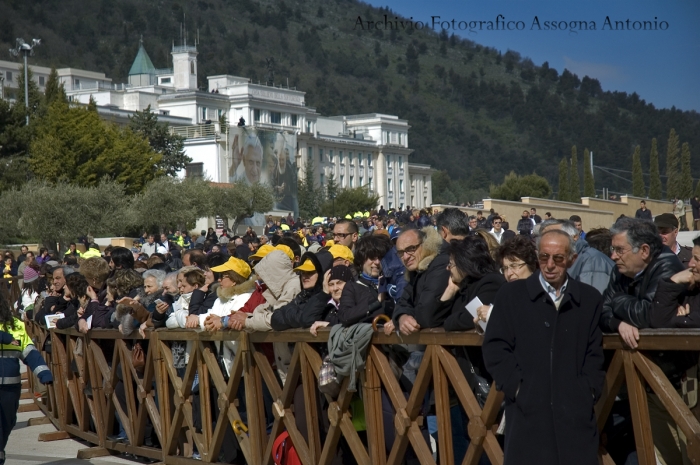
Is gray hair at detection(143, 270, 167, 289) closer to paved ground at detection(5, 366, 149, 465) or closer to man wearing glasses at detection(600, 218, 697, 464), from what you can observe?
paved ground at detection(5, 366, 149, 465)

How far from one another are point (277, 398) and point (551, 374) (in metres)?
2.71

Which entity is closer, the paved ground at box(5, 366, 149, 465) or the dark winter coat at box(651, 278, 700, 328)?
the dark winter coat at box(651, 278, 700, 328)

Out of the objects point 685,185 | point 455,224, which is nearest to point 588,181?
point 685,185

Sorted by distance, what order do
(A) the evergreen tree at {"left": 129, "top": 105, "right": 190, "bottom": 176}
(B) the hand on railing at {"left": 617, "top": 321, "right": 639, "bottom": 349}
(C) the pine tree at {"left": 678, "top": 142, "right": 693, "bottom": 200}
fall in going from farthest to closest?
(A) the evergreen tree at {"left": 129, "top": 105, "right": 190, "bottom": 176}, (C) the pine tree at {"left": 678, "top": 142, "right": 693, "bottom": 200}, (B) the hand on railing at {"left": 617, "top": 321, "right": 639, "bottom": 349}

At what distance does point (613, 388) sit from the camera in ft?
15.2

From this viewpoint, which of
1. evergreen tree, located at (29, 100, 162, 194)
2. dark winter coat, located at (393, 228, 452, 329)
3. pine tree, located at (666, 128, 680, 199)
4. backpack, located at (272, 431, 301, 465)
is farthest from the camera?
pine tree, located at (666, 128, 680, 199)

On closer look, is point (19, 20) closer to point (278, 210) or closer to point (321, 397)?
point (278, 210)

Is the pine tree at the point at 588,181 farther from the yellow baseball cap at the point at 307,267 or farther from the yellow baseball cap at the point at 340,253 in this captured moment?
the yellow baseball cap at the point at 307,267

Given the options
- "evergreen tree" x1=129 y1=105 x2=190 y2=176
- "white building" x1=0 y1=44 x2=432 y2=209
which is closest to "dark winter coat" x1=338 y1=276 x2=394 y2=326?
"evergreen tree" x1=129 y1=105 x2=190 y2=176

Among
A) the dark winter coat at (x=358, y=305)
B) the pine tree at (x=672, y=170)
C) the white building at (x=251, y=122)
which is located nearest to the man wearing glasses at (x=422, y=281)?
the dark winter coat at (x=358, y=305)

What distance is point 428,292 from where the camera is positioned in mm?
5594

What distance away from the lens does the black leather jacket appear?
179 inches

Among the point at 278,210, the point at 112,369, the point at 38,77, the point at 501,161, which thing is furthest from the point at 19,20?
the point at 112,369

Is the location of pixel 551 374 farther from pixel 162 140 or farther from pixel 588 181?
pixel 588 181
